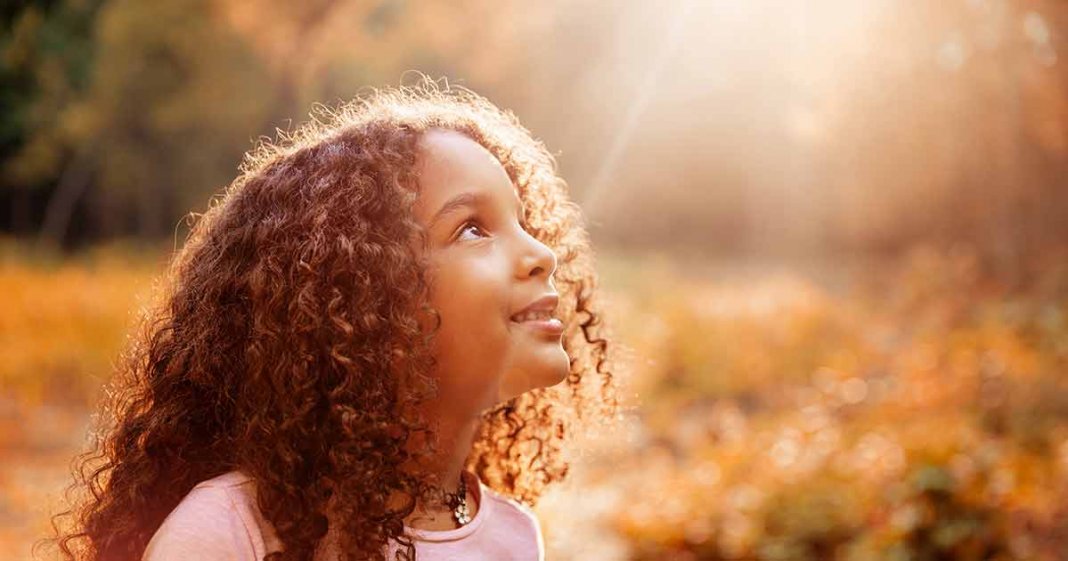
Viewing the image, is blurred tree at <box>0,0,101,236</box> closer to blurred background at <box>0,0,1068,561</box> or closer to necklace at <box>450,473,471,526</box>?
blurred background at <box>0,0,1068,561</box>

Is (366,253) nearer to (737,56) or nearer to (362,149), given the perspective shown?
(362,149)

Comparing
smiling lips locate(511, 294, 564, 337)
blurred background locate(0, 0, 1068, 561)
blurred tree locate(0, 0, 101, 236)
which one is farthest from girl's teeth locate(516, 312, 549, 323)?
blurred tree locate(0, 0, 101, 236)

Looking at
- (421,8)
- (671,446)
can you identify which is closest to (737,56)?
(421,8)

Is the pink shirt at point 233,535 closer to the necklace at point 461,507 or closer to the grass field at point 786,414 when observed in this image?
the necklace at point 461,507

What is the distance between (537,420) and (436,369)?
43 centimetres

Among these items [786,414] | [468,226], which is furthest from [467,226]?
[786,414]

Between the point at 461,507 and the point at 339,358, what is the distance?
0.92 ft

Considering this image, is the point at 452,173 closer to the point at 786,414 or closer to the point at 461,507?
the point at 461,507

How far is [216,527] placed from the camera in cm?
112

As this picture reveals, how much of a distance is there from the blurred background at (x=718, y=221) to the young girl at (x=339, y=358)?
50 cm

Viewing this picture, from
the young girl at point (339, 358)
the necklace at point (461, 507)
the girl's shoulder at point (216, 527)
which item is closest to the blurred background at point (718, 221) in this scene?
the necklace at point (461, 507)

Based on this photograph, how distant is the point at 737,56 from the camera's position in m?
11.7

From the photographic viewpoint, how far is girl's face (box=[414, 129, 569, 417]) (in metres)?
1.27

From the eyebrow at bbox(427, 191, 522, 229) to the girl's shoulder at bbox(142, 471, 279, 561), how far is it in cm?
36
